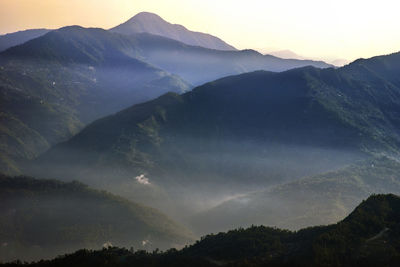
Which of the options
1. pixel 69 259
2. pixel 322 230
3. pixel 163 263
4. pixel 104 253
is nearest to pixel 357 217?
pixel 322 230

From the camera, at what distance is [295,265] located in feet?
309

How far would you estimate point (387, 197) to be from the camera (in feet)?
421

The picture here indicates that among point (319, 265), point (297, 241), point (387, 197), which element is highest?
point (387, 197)

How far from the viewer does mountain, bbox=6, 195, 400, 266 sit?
310 ft

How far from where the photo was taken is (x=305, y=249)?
102188 mm

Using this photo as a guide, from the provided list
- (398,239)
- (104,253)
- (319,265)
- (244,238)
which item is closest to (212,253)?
(244,238)

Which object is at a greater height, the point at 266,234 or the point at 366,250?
the point at 266,234

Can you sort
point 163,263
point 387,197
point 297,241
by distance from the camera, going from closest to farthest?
point 163,263 → point 297,241 → point 387,197

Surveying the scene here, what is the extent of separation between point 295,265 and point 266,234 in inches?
1451

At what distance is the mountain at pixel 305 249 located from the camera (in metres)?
94.6

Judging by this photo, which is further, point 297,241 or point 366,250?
point 297,241

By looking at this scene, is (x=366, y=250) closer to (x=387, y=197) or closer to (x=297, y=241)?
(x=297, y=241)

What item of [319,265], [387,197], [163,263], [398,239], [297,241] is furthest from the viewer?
[387,197]

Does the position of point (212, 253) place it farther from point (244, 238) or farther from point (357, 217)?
point (357, 217)
